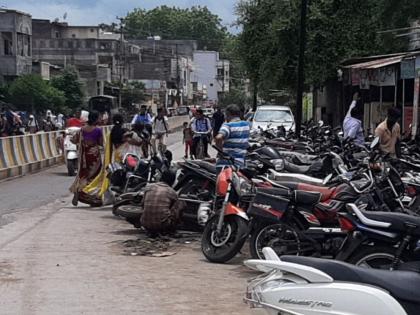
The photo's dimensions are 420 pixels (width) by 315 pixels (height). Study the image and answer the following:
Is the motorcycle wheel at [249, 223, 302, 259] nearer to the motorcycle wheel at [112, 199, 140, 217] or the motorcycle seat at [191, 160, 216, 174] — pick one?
the motorcycle seat at [191, 160, 216, 174]

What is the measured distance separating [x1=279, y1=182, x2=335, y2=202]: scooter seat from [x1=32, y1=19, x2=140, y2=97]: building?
56.0m

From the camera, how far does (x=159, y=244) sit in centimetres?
941

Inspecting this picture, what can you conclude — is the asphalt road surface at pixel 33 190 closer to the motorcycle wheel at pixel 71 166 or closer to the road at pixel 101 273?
the motorcycle wheel at pixel 71 166

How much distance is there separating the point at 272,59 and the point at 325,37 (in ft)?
8.31

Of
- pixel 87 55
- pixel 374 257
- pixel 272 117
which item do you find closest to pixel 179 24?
pixel 87 55

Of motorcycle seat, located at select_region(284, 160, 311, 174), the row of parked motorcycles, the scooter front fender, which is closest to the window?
the row of parked motorcycles

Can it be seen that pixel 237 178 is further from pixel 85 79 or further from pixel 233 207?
pixel 85 79

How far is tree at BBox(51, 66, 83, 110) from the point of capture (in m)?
52.7

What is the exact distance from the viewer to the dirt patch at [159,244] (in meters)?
8.94

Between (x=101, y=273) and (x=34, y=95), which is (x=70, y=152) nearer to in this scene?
(x=101, y=273)

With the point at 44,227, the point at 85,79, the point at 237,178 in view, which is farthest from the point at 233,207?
the point at 85,79

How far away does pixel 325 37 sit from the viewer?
82.5ft

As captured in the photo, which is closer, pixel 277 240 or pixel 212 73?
pixel 277 240

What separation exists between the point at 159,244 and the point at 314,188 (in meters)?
2.38
